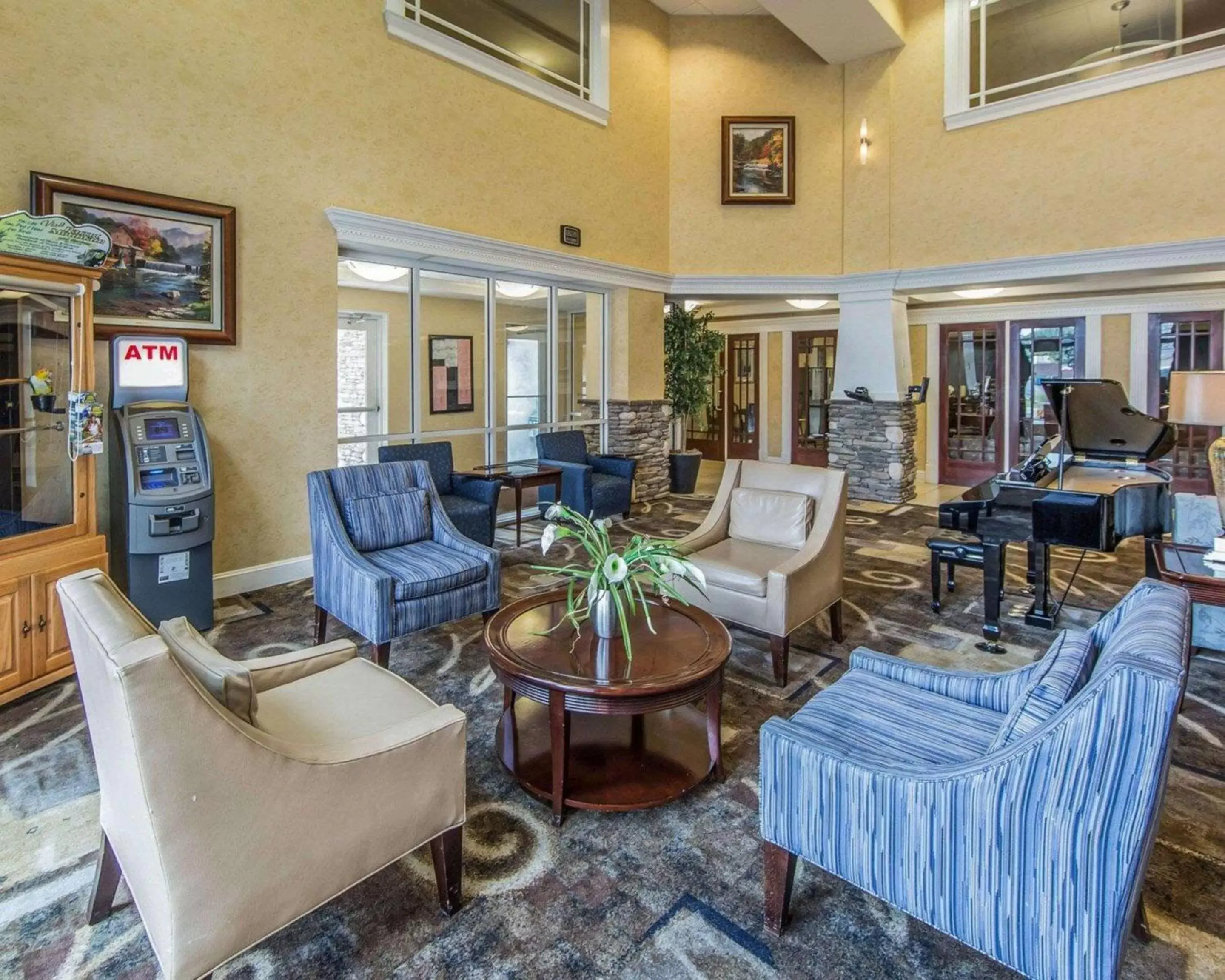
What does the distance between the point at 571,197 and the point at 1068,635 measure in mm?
6284

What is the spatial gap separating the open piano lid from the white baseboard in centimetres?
528

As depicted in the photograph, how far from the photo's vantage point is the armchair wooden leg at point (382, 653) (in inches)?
135

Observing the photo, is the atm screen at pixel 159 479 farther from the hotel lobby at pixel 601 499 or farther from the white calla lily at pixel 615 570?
the white calla lily at pixel 615 570

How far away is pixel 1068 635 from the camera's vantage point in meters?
1.96

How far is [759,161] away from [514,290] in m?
3.37

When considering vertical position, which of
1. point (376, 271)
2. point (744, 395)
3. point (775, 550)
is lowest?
point (775, 550)

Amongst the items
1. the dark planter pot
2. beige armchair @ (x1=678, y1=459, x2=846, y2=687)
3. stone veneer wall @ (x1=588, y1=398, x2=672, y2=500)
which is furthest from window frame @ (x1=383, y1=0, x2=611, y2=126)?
beige armchair @ (x1=678, y1=459, x2=846, y2=687)

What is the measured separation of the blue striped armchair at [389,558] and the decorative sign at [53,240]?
1409 mm

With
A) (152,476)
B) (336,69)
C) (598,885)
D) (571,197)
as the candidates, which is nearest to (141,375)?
(152,476)

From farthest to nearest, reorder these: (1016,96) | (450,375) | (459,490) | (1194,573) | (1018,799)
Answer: (1016,96) < (450,375) < (459,490) < (1194,573) < (1018,799)

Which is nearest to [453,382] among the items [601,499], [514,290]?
[514,290]

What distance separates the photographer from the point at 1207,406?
3.56 meters

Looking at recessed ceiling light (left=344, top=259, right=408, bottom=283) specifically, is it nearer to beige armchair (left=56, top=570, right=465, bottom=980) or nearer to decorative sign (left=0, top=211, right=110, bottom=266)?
decorative sign (left=0, top=211, right=110, bottom=266)

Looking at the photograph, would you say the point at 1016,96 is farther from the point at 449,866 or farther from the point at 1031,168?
the point at 449,866
